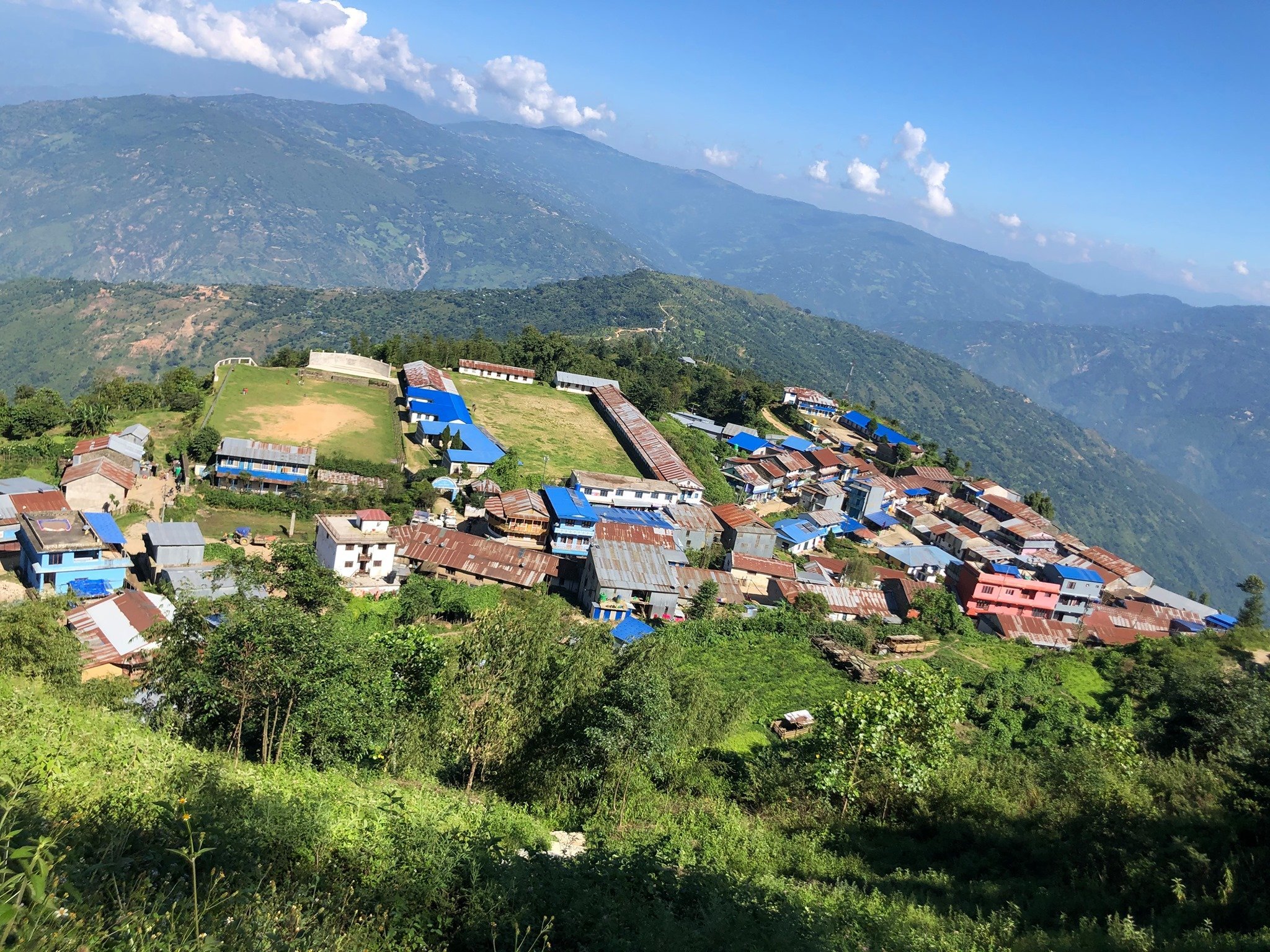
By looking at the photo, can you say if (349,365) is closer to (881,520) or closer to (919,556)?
(881,520)

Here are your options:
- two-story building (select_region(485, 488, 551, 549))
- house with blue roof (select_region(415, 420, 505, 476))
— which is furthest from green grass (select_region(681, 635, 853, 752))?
house with blue roof (select_region(415, 420, 505, 476))

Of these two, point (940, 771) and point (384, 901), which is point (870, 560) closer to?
point (940, 771)

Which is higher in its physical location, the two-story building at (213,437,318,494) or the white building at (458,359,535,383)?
the white building at (458,359,535,383)

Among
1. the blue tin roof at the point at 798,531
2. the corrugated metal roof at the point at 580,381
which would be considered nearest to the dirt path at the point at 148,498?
the corrugated metal roof at the point at 580,381

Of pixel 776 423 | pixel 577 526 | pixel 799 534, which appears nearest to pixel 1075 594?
pixel 799 534

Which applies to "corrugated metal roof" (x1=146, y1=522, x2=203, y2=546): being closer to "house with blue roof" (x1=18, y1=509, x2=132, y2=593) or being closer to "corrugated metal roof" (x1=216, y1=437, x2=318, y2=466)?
"house with blue roof" (x1=18, y1=509, x2=132, y2=593)

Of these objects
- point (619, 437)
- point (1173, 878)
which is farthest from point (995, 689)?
point (619, 437)

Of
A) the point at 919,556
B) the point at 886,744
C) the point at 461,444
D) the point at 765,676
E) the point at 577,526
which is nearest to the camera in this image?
the point at 886,744
